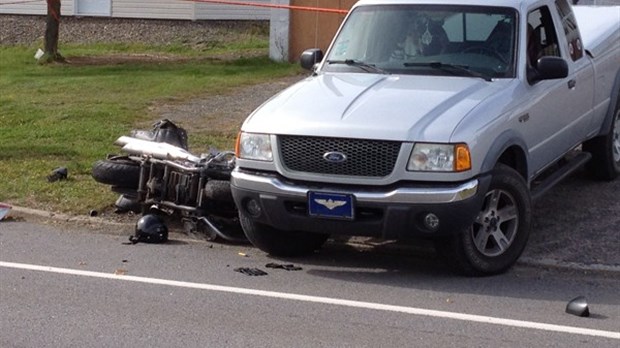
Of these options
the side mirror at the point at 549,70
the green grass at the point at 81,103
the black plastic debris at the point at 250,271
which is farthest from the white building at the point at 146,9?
the black plastic debris at the point at 250,271

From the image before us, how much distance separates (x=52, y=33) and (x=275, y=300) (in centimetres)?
1493

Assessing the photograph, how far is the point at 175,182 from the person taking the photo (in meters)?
9.62

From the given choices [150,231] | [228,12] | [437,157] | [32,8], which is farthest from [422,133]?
[32,8]

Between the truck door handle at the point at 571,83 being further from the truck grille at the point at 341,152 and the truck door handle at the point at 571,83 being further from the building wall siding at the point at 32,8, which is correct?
the building wall siding at the point at 32,8

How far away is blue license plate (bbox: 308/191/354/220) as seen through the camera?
25.6 ft

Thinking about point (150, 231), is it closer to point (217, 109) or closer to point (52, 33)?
point (217, 109)

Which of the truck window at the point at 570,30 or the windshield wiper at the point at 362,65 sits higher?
the truck window at the point at 570,30

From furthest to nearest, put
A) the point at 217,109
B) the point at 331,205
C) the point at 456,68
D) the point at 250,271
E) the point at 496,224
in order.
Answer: the point at 217,109, the point at 456,68, the point at 250,271, the point at 496,224, the point at 331,205

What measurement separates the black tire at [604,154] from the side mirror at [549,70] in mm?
2283

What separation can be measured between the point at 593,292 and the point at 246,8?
1923cm

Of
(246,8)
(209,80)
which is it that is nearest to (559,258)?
(209,80)

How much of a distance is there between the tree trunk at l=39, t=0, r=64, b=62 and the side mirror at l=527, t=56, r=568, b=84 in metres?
13.5

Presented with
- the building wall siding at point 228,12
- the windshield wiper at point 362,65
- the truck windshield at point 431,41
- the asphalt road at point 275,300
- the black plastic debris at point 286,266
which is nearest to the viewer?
the asphalt road at point 275,300

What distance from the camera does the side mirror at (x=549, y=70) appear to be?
873 centimetres
